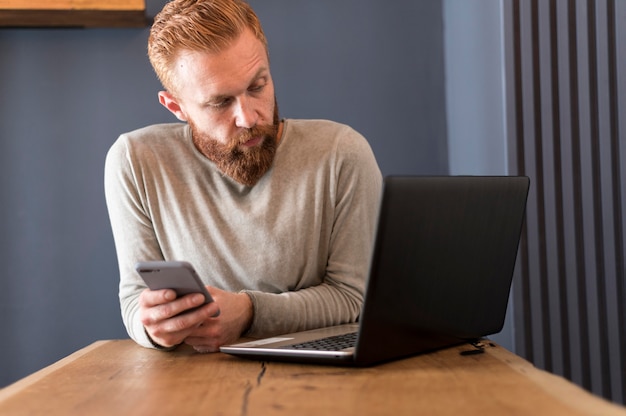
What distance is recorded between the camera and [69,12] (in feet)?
7.44

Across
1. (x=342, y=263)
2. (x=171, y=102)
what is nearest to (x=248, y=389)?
(x=342, y=263)

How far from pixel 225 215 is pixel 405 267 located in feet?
2.66

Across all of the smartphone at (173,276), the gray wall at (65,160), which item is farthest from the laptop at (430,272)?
the gray wall at (65,160)

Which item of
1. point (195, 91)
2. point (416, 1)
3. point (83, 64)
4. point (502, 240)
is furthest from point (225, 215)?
point (416, 1)

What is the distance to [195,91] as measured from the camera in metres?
1.70

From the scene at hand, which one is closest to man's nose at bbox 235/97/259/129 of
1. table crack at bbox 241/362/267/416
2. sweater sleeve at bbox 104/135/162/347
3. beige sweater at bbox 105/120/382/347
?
beige sweater at bbox 105/120/382/347

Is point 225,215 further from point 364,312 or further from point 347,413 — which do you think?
point 347,413

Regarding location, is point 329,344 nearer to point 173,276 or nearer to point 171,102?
point 173,276

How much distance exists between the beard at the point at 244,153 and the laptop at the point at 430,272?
567mm

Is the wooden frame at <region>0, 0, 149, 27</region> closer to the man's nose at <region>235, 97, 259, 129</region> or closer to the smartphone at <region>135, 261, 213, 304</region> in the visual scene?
the man's nose at <region>235, 97, 259, 129</region>

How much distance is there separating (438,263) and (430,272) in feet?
0.06

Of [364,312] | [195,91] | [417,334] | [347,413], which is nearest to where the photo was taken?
[347,413]

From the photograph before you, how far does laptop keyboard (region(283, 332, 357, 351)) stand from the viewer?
110cm

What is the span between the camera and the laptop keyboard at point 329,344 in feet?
3.61
